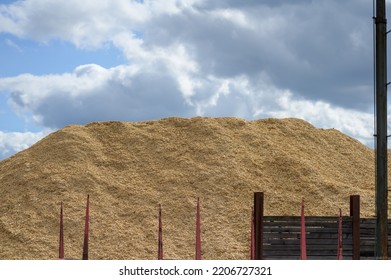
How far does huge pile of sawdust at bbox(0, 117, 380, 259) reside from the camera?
87.1 feet

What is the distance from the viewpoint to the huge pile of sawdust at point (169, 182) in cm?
2656

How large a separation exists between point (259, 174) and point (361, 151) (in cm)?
1057

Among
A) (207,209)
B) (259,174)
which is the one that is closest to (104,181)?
(207,209)

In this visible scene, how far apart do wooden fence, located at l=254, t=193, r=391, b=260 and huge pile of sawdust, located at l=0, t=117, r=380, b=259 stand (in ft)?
21.9

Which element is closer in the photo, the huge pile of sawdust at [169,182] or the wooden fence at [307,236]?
the wooden fence at [307,236]

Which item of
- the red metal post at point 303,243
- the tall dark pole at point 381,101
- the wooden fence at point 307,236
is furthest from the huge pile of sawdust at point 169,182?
the tall dark pole at point 381,101

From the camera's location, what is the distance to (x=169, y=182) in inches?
1242

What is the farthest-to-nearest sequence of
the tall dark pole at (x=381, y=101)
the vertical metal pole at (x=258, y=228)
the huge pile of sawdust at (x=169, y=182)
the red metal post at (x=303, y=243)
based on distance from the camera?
1. the huge pile of sawdust at (x=169, y=182)
2. the vertical metal pole at (x=258, y=228)
3. the red metal post at (x=303, y=243)
4. the tall dark pole at (x=381, y=101)

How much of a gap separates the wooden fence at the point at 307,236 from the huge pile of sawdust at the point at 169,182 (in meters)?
6.67

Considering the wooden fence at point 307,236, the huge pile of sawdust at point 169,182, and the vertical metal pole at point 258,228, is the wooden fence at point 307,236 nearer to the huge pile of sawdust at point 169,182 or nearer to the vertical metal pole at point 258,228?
the vertical metal pole at point 258,228

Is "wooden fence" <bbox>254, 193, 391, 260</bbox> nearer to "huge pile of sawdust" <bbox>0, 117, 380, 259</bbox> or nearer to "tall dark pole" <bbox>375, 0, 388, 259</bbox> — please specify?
"tall dark pole" <bbox>375, 0, 388, 259</bbox>

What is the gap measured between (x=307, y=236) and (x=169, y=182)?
13381 millimetres

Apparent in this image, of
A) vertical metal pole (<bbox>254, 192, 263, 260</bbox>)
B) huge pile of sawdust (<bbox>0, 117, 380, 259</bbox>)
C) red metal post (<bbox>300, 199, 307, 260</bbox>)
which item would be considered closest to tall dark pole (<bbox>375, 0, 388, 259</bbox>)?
red metal post (<bbox>300, 199, 307, 260</bbox>)

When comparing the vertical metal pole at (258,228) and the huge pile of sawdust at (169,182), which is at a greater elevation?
the huge pile of sawdust at (169,182)
